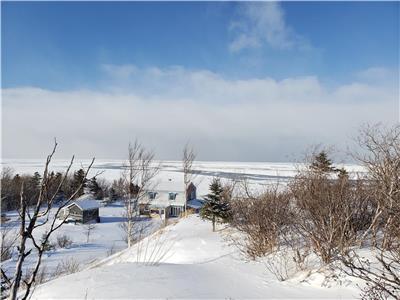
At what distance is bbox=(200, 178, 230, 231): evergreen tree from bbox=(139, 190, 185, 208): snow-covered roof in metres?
23.2

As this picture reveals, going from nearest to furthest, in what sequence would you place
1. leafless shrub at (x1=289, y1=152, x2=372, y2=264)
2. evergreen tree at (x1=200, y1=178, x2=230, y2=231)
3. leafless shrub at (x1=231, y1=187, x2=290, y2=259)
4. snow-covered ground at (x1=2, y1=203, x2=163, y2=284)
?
leafless shrub at (x1=289, y1=152, x2=372, y2=264), leafless shrub at (x1=231, y1=187, x2=290, y2=259), snow-covered ground at (x1=2, y1=203, x2=163, y2=284), evergreen tree at (x1=200, y1=178, x2=230, y2=231)

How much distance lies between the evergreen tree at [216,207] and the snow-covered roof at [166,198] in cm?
2317

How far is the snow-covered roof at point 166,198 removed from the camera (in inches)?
1635

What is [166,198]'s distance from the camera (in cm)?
4197

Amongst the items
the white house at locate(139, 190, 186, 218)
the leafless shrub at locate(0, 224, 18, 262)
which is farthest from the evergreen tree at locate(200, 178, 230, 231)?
the white house at locate(139, 190, 186, 218)

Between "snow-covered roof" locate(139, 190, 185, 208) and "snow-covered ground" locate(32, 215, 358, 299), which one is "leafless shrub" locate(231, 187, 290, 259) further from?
"snow-covered roof" locate(139, 190, 185, 208)

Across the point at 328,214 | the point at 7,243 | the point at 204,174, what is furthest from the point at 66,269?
the point at 204,174

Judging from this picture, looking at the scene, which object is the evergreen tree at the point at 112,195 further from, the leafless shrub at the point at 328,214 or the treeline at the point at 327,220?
the leafless shrub at the point at 328,214

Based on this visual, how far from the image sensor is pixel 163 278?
659 cm

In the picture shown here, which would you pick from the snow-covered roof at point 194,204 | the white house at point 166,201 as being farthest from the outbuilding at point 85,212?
the snow-covered roof at point 194,204

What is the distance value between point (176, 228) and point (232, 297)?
14.4 meters

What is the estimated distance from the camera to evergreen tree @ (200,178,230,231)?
1802 cm

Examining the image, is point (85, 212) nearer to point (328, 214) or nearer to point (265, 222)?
point (265, 222)

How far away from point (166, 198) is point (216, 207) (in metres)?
24.6
